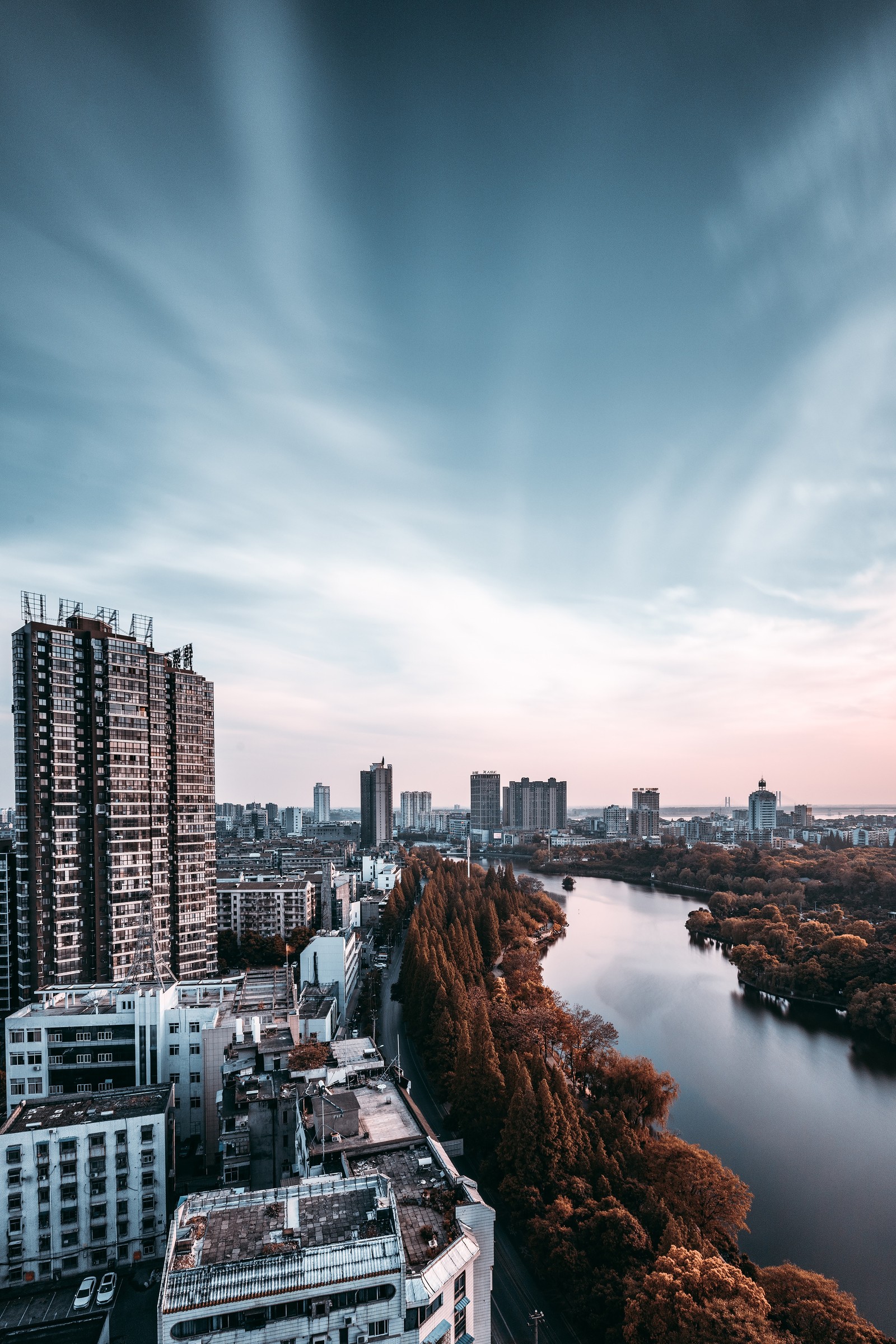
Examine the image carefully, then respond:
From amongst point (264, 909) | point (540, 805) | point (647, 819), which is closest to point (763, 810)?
point (647, 819)

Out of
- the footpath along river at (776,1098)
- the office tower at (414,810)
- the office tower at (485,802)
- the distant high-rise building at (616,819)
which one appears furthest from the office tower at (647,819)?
the footpath along river at (776,1098)

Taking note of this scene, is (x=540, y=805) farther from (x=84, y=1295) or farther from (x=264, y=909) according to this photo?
(x=84, y=1295)

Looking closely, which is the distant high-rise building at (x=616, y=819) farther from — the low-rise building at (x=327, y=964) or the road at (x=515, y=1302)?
the road at (x=515, y=1302)

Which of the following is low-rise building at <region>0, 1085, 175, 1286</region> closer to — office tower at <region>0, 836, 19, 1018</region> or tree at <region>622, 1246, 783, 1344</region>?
tree at <region>622, 1246, 783, 1344</region>

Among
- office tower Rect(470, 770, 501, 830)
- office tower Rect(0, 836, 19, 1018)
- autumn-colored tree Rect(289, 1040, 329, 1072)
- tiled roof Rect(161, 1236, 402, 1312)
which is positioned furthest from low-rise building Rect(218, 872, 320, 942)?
office tower Rect(470, 770, 501, 830)

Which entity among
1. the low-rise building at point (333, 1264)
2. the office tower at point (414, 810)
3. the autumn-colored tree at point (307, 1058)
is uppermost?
the low-rise building at point (333, 1264)

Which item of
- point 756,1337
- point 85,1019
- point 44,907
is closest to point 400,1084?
point 756,1337
